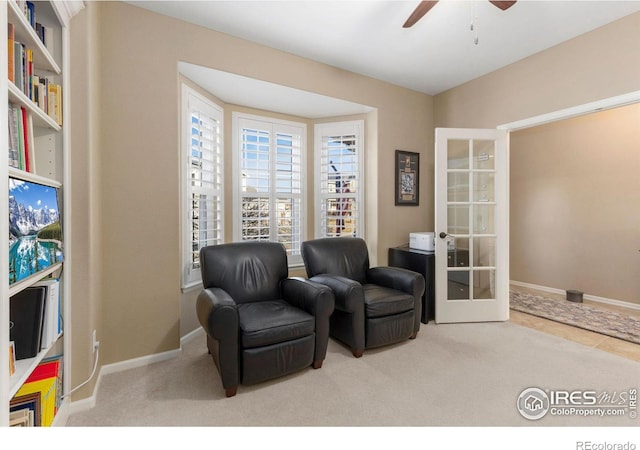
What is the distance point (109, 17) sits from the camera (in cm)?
208

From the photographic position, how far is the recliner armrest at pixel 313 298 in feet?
6.88

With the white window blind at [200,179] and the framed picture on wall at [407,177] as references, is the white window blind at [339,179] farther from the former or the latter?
the white window blind at [200,179]

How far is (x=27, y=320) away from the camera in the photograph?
4.29 feet

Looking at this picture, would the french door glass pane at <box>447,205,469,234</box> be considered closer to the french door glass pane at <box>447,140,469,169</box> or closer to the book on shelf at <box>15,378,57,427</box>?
the french door glass pane at <box>447,140,469,169</box>

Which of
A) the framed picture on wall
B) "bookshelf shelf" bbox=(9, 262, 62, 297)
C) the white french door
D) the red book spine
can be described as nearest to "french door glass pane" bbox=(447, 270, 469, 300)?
the white french door

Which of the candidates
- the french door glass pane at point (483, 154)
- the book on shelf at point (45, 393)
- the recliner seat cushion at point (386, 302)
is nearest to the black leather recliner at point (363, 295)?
the recliner seat cushion at point (386, 302)

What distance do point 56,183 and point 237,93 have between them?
1907 mm

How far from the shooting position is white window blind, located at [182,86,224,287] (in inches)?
102

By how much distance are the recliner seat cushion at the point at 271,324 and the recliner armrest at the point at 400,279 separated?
1.03m

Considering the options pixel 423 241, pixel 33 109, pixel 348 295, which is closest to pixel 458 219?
pixel 423 241

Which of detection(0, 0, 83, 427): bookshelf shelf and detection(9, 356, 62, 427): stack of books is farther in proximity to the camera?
detection(9, 356, 62, 427): stack of books

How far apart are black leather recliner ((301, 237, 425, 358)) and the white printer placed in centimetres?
62

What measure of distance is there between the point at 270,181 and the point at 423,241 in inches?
75.4
